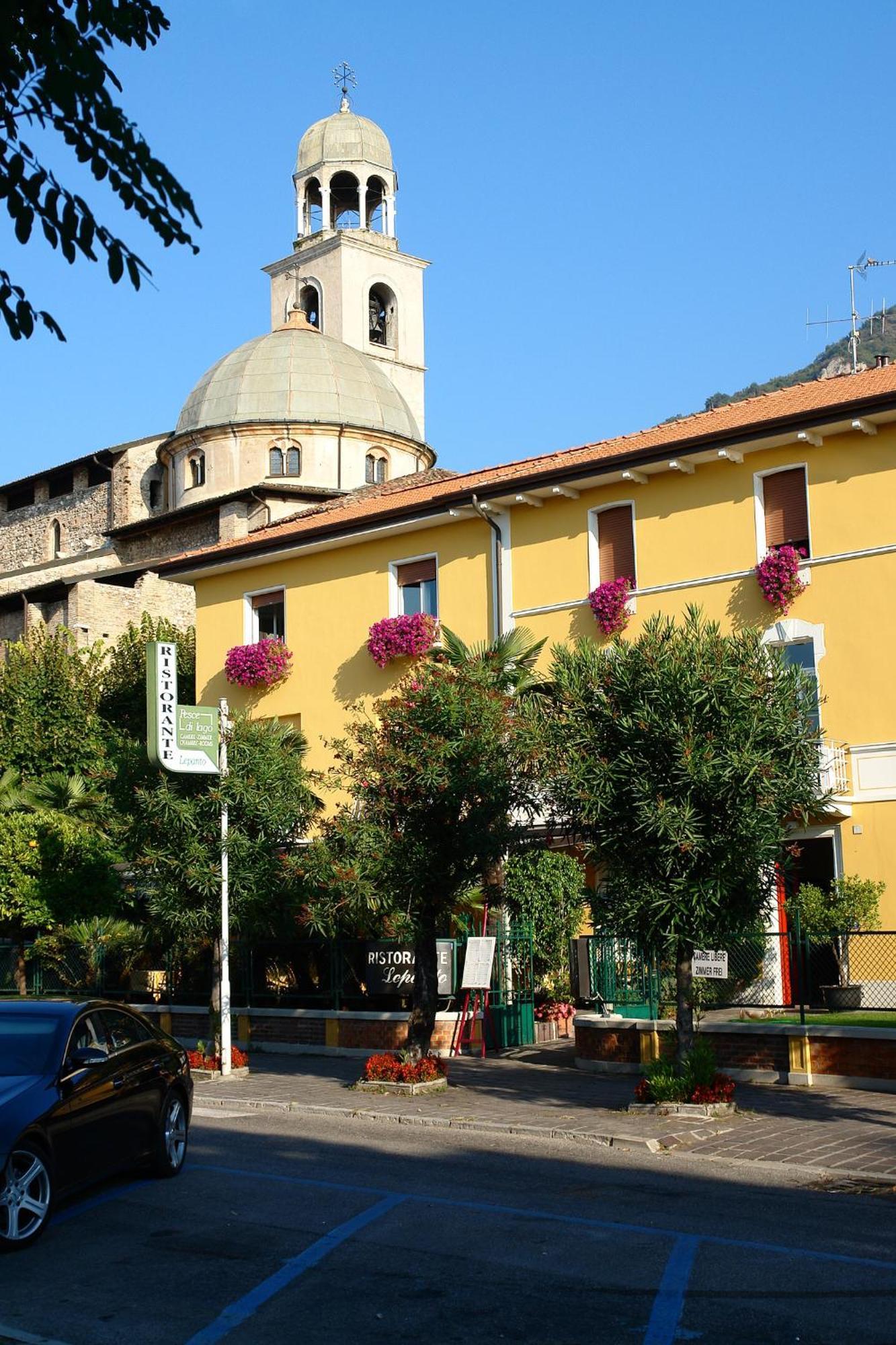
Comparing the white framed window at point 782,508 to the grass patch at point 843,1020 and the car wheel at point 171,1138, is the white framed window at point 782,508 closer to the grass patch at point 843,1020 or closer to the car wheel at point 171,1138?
the grass patch at point 843,1020

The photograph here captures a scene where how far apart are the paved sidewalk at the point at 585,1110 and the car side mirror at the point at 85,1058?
5.47 m

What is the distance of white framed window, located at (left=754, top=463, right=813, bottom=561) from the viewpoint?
77.7ft

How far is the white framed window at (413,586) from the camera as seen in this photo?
28.7 m

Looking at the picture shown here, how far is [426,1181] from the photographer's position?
1139 centimetres

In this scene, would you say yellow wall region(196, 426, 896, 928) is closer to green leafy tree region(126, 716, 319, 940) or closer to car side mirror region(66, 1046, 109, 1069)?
green leafy tree region(126, 716, 319, 940)

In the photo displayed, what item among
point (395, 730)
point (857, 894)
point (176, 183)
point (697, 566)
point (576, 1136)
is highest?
point (697, 566)

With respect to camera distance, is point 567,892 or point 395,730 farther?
point 567,892

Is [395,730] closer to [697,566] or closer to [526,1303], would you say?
[697,566]

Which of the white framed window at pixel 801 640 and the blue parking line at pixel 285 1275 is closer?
the blue parking line at pixel 285 1275

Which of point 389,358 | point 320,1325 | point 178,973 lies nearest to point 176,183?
point 320,1325

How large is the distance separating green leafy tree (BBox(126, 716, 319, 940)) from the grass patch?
6660 millimetres

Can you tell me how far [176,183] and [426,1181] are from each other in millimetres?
7850

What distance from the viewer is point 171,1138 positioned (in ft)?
37.1

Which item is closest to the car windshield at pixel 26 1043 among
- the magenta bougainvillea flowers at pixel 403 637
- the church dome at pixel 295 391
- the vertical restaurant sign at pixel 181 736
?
the vertical restaurant sign at pixel 181 736
